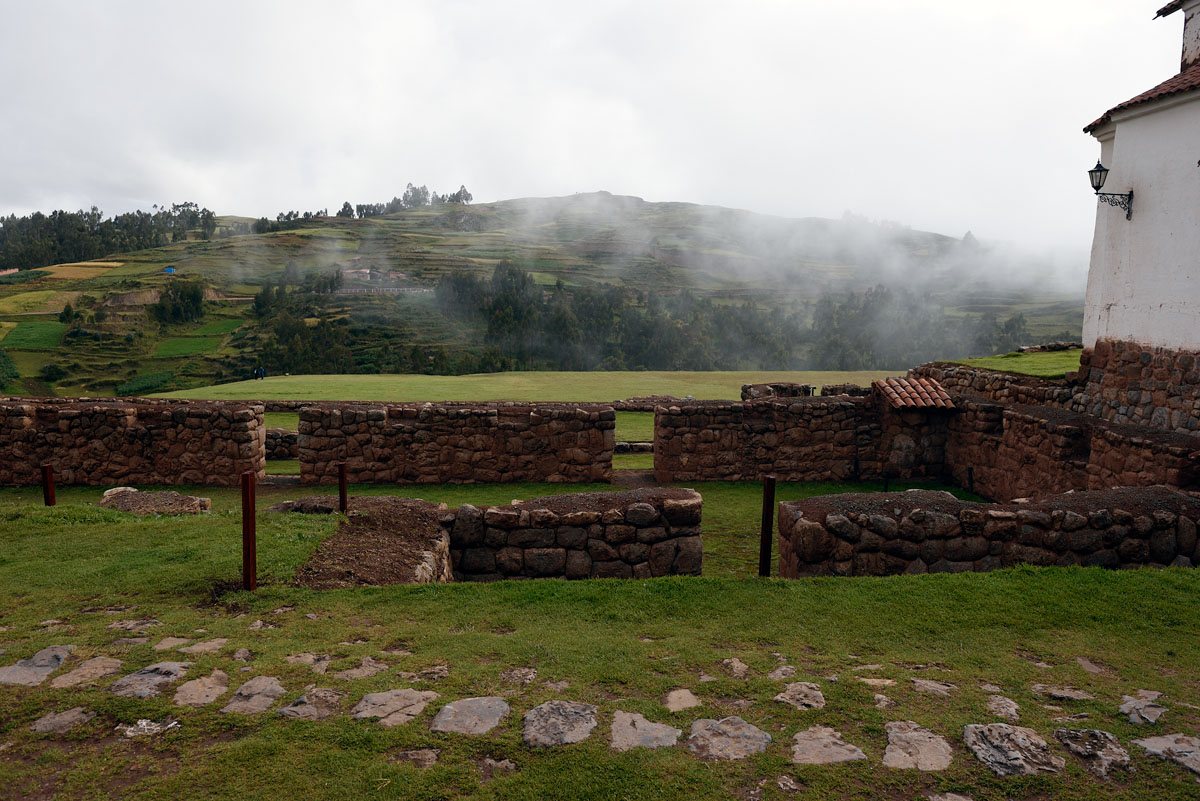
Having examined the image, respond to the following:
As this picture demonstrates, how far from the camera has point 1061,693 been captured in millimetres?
4172

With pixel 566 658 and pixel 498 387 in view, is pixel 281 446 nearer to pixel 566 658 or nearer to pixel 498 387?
pixel 498 387

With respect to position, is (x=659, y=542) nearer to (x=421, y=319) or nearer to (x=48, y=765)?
(x=48, y=765)

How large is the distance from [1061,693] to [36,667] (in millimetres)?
5967

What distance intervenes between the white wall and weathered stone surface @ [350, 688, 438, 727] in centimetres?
1142

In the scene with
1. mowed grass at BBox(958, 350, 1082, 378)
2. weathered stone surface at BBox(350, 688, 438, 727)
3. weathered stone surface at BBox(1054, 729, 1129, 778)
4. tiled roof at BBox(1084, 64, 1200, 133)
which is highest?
tiled roof at BBox(1084, 64, 1200, 133)

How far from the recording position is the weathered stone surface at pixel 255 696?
3873 millimetres

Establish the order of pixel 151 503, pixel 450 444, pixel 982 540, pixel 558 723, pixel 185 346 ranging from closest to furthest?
1. pixel 558 723
2. pixel 982 540
3. pixel 151 503
4. pixel 450 444
5. pixel 185 346

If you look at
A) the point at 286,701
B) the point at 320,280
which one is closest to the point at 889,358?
the point at 320,280

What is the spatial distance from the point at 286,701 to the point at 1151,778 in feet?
14.0

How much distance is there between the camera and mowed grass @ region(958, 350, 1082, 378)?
14602 mm

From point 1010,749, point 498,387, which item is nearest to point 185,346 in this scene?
point 498,387

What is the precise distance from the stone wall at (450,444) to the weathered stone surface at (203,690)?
9036 millimetres

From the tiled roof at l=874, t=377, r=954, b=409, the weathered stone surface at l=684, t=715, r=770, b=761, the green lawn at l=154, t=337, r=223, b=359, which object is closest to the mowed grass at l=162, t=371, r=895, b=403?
the tiled roof at l=874, t=377, r=954, b=409

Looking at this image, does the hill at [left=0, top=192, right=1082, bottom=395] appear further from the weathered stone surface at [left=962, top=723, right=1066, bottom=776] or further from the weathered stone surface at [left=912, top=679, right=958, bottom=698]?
the weathered stone surface at [left=962, top=723, right=1066, bottom=776]
